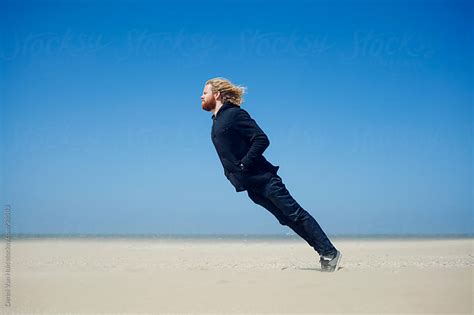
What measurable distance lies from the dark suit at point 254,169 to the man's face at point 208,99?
0.18 m

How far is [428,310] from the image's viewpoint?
3.50 metres

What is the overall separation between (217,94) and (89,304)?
2.69 m

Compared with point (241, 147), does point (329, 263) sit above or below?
below

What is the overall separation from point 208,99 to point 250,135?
2.17ft

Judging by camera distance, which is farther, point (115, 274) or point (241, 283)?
point (115, 274)

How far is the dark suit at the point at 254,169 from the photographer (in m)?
5.46

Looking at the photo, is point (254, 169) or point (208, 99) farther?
point (208, 99)

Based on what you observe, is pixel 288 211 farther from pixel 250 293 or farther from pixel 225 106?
pixel 250 293

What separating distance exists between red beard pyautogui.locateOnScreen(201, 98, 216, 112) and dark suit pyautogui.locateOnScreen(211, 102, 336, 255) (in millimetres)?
175

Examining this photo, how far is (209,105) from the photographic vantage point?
19.2ft

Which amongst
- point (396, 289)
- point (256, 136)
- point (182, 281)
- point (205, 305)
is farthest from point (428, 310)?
point (256, 136)

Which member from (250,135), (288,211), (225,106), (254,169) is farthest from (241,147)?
(288,211)

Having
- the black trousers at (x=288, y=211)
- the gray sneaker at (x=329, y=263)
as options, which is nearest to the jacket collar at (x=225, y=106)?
the black trousers at (x=288, y=211)

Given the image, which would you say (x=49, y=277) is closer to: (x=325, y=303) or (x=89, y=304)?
(x=89, y=304)
